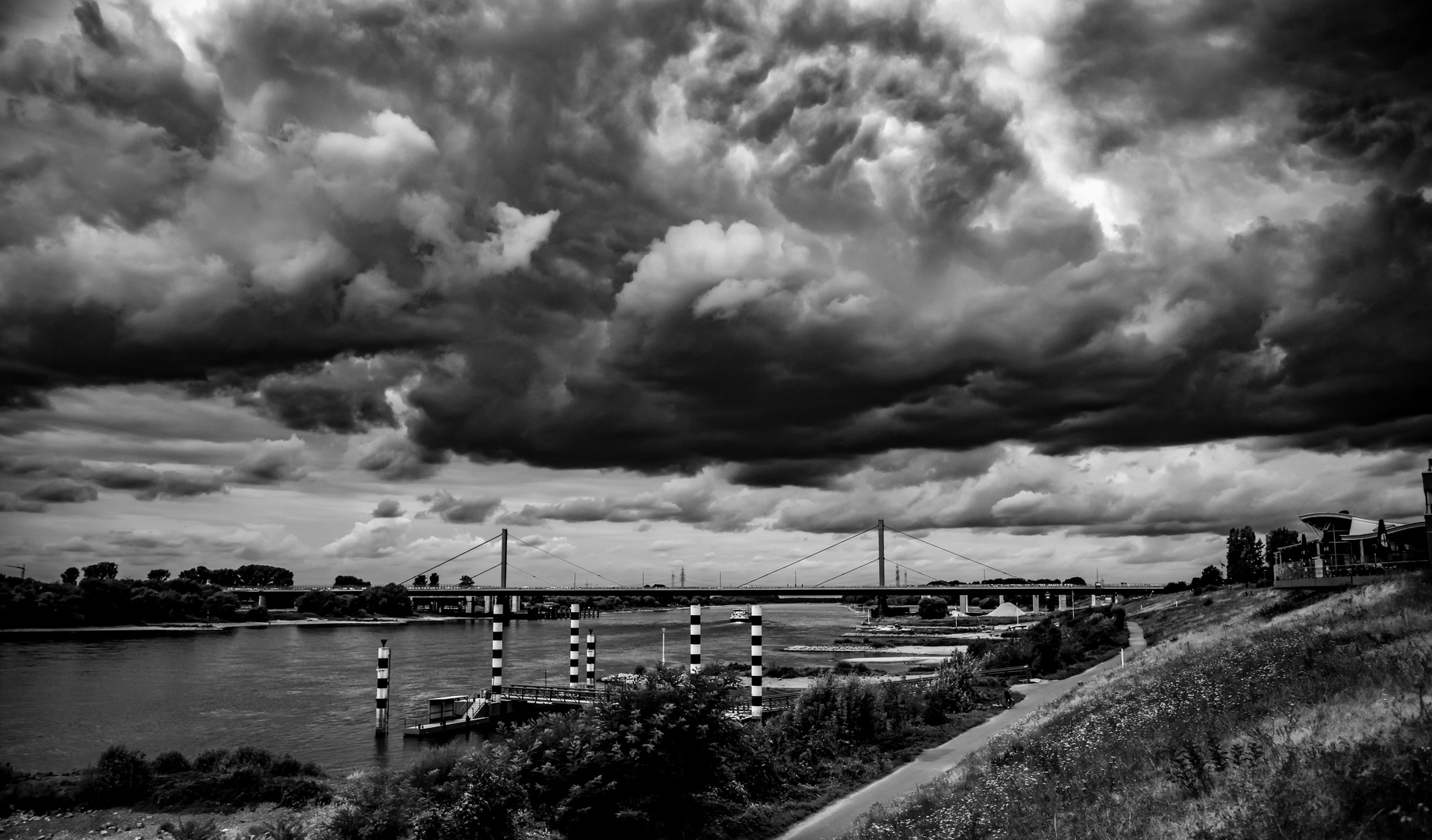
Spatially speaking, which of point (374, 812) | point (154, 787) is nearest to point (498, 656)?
point (154, 787)

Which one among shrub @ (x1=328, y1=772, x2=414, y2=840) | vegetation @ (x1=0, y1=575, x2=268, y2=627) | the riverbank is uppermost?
shrub @ (x1=328, y1=772, x2=414, y2=840)

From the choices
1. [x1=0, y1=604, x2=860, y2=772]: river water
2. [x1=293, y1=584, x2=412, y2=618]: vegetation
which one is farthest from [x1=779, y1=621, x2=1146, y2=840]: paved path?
[x1=293, y1=584, x2=412, y2=618]: vegetation

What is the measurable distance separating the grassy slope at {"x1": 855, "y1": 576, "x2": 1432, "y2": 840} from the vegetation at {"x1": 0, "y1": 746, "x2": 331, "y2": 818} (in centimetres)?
2211

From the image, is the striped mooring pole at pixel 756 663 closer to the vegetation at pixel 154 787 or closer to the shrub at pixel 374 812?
the vegetation at pixel 154 787

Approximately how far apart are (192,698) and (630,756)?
52.4 m

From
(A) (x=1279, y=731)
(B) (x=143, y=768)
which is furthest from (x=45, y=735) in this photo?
(A) (x=1279, y=731)

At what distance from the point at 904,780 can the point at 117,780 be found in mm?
25211

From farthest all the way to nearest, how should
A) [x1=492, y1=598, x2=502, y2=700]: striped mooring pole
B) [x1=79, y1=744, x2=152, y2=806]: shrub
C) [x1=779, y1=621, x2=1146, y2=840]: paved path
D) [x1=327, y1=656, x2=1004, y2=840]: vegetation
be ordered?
1. [x1=492, y1=598, x2=502, y2=700]: striped mooring pole
2. [x1=79, y1=744, x2=152, y2=806]: shrub
3. [x1=779, y1=621, x2=1146, y2=840]: paved path
4. [x1=327, y1=656, x2=1004, y2=840]: vegetation

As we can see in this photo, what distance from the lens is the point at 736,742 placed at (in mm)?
19625

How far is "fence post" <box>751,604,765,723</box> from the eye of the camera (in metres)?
29.5

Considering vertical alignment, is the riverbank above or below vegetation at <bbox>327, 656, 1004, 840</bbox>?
below

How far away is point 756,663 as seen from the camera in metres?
30.6

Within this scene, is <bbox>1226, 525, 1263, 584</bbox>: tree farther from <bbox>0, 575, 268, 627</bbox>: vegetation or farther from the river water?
<bbox>0, 575, 268, 627</bbox>: vegetation

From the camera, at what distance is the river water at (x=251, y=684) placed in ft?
138
